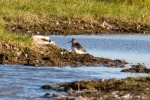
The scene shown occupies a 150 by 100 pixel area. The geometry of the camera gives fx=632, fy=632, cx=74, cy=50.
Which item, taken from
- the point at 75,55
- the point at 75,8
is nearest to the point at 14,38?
the point at 75,55

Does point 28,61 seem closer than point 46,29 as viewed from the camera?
Yes

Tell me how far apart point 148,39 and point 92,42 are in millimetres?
2737

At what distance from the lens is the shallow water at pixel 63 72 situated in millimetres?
10477

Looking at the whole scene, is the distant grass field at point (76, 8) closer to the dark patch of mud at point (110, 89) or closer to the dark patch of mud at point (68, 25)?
the dark patch of mud at point (68, 25)

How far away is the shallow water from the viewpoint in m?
10.5

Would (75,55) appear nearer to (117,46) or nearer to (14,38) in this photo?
(14,38)

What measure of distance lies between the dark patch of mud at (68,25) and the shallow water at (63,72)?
140 cm

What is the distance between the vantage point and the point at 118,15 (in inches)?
958

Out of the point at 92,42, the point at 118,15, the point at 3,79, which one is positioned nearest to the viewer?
the point at 3,79

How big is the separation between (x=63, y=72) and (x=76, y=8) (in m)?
11.5

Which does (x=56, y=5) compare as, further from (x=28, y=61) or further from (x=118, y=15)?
(x=28, y=61)

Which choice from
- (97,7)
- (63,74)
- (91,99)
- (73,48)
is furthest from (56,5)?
(91,99)

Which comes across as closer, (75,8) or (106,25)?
(106,25)

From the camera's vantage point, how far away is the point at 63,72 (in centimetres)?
1266
